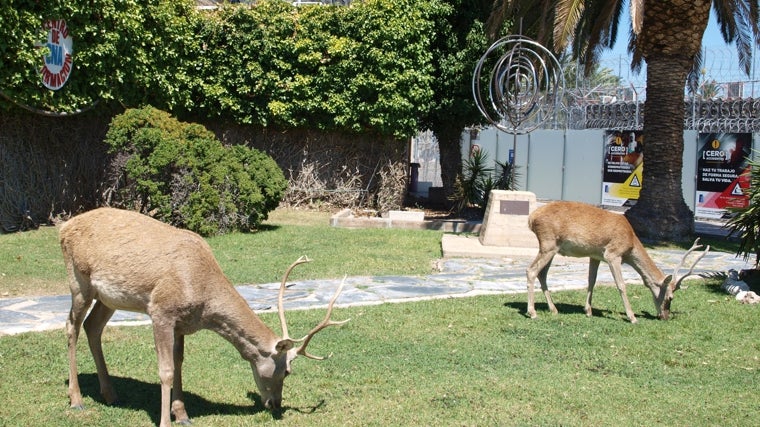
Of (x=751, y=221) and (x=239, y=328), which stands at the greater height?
(x=751, y=221)

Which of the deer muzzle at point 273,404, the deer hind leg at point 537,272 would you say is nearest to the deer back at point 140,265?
the deer muzzle at point 273,404

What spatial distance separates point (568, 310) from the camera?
1058 centimetres

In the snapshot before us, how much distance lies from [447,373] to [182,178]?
9723mm

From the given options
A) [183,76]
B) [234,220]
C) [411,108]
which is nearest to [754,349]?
[234,220]

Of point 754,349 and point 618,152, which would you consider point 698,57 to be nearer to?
point 618,152

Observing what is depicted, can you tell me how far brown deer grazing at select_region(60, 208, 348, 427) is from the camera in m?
5.90

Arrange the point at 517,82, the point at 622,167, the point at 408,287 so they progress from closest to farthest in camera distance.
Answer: the point at 408,287 → the point at 517,82 → the point at 622,167

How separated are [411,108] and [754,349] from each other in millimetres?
13239

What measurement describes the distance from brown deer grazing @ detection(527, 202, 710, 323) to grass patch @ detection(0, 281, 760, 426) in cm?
42

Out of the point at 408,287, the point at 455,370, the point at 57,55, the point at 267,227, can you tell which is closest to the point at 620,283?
the point at 408,287

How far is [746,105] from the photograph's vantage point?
2580cm

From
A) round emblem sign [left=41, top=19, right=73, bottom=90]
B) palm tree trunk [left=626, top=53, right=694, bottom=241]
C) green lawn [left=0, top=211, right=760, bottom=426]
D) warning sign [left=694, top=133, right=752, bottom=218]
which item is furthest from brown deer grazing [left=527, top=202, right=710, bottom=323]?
warning sign [left=694, top=133, right=752, bottom=218]

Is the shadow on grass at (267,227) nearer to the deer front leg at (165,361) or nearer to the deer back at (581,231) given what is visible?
the deer back at (581,231)

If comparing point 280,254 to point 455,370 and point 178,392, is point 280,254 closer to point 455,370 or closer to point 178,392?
point 455,370
